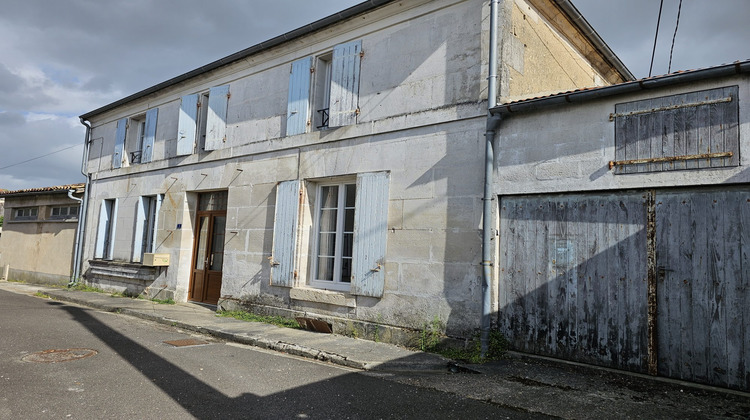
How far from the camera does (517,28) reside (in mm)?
6461

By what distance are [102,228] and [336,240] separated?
8390mm

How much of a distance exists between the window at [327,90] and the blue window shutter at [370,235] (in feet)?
4.06

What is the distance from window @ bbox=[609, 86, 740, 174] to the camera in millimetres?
4480

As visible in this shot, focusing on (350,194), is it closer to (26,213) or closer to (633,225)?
(633,225)

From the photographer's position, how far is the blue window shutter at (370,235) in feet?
22.5

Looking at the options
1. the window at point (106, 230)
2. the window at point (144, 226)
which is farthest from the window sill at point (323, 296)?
the window at point (106, 230)

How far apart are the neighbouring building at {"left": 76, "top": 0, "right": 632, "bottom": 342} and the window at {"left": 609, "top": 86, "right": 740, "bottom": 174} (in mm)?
1654

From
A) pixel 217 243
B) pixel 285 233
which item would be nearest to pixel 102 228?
pixel 217 243

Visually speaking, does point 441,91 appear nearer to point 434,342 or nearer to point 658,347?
point 434,342

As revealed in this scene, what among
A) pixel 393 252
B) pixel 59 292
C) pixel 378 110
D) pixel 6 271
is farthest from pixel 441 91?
pixel 6 271

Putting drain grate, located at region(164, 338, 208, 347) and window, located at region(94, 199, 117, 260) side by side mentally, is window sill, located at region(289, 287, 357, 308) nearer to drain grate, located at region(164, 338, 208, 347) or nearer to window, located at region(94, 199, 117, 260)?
drain grate, located at region(164, 338, 208, 347)

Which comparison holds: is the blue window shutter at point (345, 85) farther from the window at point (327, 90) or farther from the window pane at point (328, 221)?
the window pane at point (328, 221)

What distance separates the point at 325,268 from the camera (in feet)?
25.8

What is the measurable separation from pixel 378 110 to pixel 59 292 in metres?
9.78
